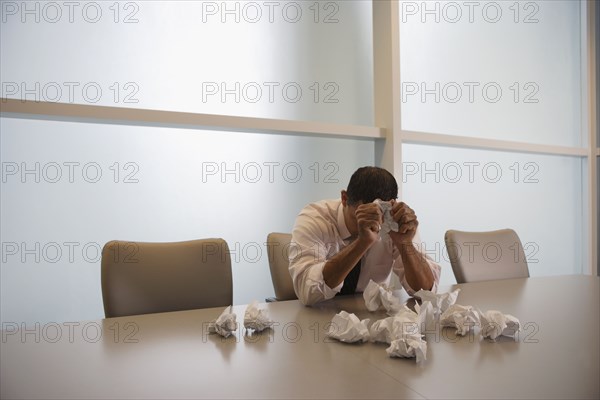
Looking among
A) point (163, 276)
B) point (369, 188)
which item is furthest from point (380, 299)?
point (163, 276)

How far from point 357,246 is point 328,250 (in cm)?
32

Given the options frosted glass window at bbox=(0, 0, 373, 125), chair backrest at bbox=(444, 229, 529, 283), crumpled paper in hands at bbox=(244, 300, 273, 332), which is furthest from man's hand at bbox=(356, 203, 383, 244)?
frosted glass window at bbox=(0, 0, 373, 125)

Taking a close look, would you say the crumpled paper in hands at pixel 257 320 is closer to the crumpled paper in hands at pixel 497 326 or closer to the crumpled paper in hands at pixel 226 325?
the crumpled paper in hands at pixel 226 325

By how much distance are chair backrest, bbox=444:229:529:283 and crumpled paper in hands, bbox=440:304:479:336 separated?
1.09 m

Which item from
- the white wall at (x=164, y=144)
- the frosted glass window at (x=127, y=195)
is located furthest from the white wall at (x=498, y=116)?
the frosted glass window at (x=127, y=195)

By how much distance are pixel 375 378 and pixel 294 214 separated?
98.4 inches

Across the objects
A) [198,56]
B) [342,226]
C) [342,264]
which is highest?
[198,56]

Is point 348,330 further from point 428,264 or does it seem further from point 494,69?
point 494,69

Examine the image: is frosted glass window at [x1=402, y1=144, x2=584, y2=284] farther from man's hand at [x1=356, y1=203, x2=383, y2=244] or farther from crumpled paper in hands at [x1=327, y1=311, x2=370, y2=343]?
crumpled paper in hands at [x1=327, y1=311, x2=370, y2=343]

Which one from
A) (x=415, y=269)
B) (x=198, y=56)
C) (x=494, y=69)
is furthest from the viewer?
(x=494, y=69)

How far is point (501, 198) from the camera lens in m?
4.34

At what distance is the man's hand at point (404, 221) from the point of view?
1.71m

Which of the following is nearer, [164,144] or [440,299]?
[440,299]

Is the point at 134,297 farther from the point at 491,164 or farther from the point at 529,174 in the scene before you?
the point at 529,174
